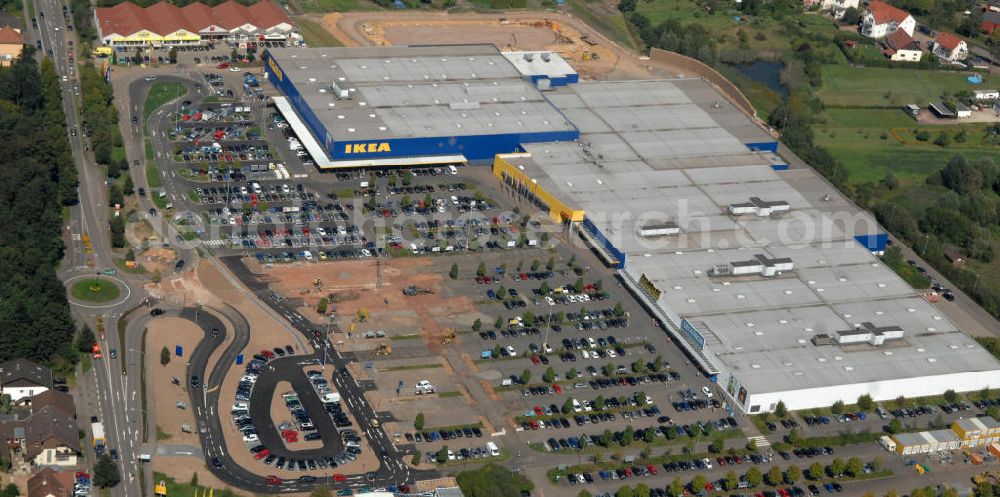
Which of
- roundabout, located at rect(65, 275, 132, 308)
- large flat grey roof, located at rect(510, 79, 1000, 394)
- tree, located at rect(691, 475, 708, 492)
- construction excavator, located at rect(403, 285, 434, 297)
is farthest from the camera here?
construction excavator, located at rect(403, 285, 434, 297)

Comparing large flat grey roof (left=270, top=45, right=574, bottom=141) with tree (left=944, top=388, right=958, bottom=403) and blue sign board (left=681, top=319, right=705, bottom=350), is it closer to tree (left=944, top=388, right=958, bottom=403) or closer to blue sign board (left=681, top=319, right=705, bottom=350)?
blue sign board (left=681, top=319, right=705, bottom=350)

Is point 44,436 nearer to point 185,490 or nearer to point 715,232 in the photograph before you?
point 185,490

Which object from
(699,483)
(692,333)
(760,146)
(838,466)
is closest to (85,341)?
(699,483)

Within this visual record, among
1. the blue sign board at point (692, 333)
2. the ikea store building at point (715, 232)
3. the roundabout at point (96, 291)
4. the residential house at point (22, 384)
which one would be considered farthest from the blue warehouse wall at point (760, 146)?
the residential house at point (22, 384)

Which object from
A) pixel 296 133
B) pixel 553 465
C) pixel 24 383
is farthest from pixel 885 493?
pixel 296 133

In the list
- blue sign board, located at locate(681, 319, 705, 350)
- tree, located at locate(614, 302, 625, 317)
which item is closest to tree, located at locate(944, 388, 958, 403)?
blue sign board, located at locate(681, 319, 705, 350)

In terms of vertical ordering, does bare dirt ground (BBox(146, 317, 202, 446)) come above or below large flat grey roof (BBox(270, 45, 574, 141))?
below

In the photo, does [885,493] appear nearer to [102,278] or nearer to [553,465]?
[553,465]
